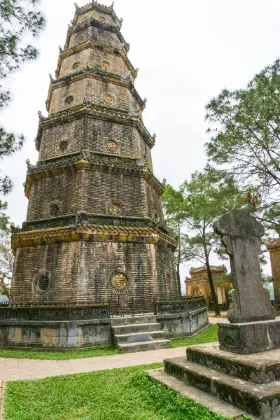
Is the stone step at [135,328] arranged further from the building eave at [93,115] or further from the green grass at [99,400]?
the building eave at [93,115]

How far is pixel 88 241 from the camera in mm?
12359

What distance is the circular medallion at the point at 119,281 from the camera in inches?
481

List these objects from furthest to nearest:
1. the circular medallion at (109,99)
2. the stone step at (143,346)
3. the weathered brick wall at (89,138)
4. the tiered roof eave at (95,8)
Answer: the tiered roof eave at (95,8) < the circular medallion at (109,99) < the weathered brick wall at (89,138) < the stone step at (143,346)

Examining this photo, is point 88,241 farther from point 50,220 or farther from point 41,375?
point 41,375

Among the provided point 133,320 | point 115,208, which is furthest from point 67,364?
point 115,208

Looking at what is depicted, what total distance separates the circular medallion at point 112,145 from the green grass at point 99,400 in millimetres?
11843

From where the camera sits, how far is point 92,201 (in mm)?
13578

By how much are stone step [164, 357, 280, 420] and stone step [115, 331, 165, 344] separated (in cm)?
467

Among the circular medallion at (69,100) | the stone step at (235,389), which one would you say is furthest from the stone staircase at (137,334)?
the circular medallion at (69,100)

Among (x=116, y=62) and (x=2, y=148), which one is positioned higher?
(x=116, y=62)

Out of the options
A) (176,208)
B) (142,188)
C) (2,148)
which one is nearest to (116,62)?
(142,188)

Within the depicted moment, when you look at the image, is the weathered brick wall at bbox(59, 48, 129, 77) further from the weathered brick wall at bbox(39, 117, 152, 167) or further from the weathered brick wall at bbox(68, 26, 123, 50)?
the weathered brick wall at bbox(39, 117, 152, 167)

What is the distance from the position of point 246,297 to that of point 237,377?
4.92ft

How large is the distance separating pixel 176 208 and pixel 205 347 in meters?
17.4
